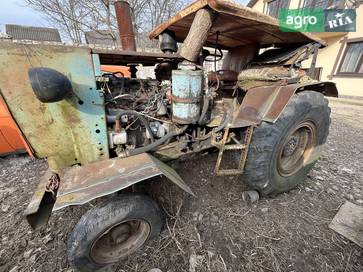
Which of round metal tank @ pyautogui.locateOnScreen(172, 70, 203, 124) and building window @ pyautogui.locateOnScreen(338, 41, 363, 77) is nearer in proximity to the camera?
round metal tank @ pyautogui.locateOnScreen(172, 70, 203, 124)

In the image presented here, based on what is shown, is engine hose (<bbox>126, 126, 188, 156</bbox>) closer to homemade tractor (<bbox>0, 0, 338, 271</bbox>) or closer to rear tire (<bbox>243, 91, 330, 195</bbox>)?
homemade tractor (<bbox>0, 0, 338, 271</bbox>)

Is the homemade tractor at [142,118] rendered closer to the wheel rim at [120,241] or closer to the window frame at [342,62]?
the wheel rim at [120,241]

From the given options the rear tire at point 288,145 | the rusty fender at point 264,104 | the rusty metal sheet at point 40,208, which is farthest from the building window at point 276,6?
the rusty metal sheet at point 40,208

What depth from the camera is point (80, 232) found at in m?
1.27

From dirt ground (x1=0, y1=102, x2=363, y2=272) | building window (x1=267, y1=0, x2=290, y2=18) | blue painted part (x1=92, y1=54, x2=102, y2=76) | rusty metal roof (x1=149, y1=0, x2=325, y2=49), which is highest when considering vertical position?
building window (x1=267, y1=0, x2=290, y2=18)

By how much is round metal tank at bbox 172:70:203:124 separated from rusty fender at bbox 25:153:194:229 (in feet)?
1.66

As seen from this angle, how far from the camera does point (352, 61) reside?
8039 millimetres

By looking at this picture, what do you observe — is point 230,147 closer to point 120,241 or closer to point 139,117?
point 139,117

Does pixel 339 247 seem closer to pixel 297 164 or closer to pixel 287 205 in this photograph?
pixel 287 205

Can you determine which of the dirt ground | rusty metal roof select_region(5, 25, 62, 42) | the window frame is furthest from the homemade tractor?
the window frame

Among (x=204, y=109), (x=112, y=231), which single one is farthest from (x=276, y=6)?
(x=112, y=231)

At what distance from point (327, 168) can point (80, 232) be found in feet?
10.5

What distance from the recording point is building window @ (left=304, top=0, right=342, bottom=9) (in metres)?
8.04

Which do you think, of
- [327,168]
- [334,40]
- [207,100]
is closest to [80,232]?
[207,100]
